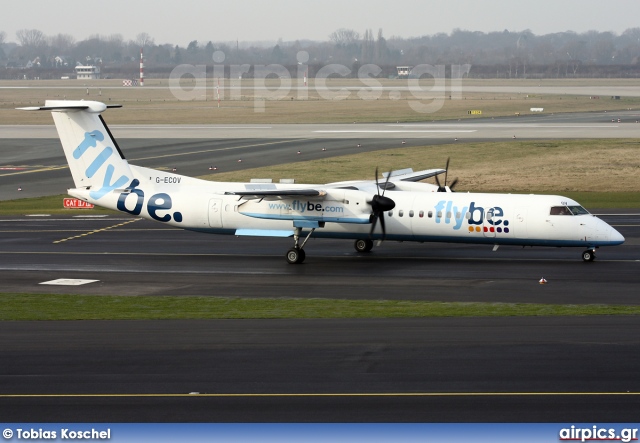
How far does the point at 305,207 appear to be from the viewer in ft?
115

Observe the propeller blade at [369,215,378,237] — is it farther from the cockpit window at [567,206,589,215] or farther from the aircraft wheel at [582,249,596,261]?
the aircraft wheel at [582,249,596,261]

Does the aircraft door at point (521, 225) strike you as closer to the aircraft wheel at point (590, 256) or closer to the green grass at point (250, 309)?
the aircraft wheel at point (590, 256)

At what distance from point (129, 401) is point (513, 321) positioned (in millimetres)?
11558

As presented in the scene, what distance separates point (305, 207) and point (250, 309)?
9.16 metres

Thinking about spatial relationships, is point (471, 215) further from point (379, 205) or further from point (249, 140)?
point (249, 140)

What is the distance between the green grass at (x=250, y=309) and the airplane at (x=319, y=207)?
7.06 meters

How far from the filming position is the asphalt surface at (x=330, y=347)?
17484mm

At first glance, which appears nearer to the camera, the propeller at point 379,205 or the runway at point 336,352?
the runway at point 336,352

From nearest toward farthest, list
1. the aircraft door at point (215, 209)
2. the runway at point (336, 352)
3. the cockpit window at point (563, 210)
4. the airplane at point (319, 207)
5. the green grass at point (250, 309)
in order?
the runway at point (336, 352)
the green grass at point (250, 309)
the cockpit window at point (563, 210)
the airplane at point (319, 207)
the aircraft door at point (215, 209)

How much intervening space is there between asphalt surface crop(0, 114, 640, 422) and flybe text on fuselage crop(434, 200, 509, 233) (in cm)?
167

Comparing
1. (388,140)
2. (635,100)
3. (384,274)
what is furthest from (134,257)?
(635,100)

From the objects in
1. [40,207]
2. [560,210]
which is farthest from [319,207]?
[40,207]

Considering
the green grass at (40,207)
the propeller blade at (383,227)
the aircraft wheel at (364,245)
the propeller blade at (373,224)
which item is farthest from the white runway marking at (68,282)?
the green grass at (40,207)

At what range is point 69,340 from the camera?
74.9ft
